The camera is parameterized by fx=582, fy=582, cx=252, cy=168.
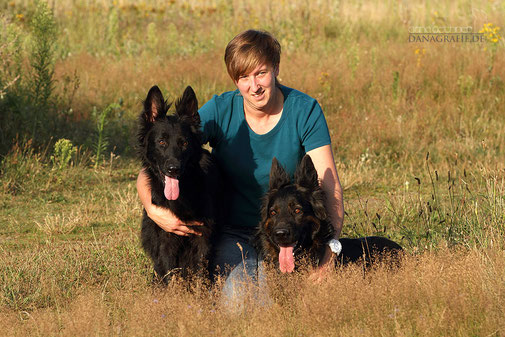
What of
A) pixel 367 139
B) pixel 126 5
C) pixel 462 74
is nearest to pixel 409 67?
pixel 462 74

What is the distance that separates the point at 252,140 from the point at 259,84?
48cm

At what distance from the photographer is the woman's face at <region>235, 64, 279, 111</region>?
401cm

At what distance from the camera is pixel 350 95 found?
975 cm

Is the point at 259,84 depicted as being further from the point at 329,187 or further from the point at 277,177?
the point at 329,187

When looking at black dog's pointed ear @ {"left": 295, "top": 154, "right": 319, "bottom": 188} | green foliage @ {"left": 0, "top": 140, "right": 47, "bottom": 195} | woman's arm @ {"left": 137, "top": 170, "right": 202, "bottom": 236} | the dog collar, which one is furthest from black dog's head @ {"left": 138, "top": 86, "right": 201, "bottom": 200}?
green foliage @ {"left": 0, "top": 140, "right": 47, "bottom": 195}

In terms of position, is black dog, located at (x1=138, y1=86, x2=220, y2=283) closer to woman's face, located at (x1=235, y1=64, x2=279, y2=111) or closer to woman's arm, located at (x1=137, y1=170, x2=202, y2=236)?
woman's arm, located at (x1=137, y1=170, x2=202, y2=236)

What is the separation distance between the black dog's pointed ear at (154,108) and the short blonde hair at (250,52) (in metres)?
0.54

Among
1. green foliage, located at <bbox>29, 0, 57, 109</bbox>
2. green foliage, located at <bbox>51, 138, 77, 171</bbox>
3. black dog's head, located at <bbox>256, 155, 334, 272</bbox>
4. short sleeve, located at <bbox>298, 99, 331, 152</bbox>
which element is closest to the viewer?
black dog's head, located at <bbox>256, 155, 334, 272</bbox>

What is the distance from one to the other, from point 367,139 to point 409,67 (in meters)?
2.40

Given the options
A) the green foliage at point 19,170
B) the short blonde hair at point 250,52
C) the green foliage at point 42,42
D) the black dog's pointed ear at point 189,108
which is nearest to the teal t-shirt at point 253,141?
the black dog's pointed ear at point 189,108

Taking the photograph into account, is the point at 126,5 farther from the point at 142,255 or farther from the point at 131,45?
the point at 142,255

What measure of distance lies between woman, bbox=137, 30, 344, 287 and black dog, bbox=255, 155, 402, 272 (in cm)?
15

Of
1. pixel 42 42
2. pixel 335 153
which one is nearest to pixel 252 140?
pixel 335 153

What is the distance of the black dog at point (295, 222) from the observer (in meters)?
3.71
